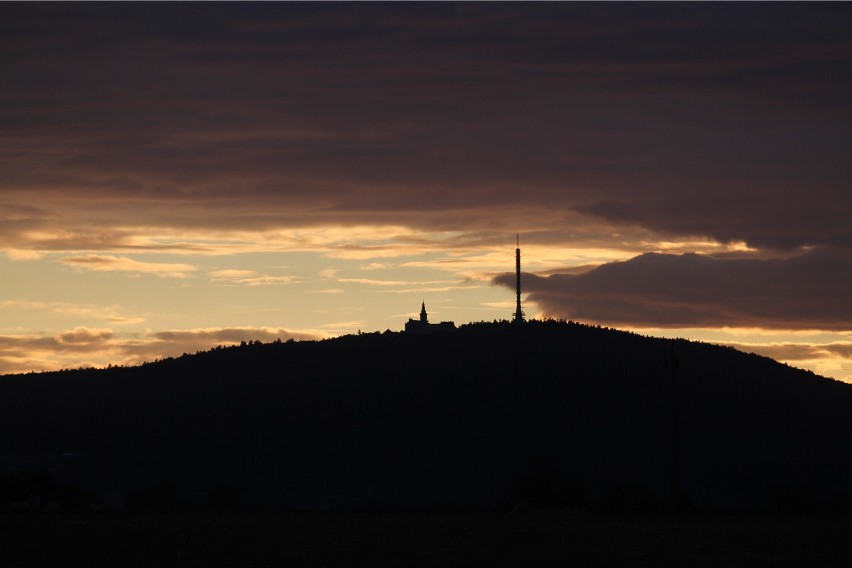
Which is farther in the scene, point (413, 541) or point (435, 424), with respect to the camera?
point (435, 424)

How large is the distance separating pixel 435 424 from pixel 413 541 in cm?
13141

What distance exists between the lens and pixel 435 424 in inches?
6831

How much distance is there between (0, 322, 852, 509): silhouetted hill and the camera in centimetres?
15288

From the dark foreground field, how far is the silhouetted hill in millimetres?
88450

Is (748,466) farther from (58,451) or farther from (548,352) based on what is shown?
(58,451)

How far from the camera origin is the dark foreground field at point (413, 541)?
37594 millimetres

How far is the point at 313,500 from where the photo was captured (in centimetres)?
14900

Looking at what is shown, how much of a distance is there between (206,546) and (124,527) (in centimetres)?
678

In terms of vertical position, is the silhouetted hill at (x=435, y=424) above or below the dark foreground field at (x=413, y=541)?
above

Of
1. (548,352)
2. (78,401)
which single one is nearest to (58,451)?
(78,401)

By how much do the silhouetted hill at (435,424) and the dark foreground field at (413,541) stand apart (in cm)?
8845

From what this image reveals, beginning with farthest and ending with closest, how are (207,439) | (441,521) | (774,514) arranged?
(207,439)
(774,514)
(441,521)

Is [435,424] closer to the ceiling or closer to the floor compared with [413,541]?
closer to the ceiling

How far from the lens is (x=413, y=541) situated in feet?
139
